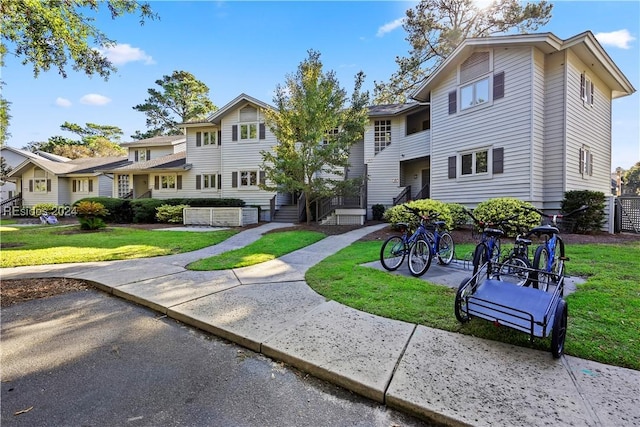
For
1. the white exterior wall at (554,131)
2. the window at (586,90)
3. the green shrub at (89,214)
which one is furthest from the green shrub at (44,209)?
the window at (586,90)

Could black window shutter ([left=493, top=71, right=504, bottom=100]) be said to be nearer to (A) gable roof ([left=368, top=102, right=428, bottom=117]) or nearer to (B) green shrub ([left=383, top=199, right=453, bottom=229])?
(A) gable roof ([left=368, top=102, right=428, bottom=117])

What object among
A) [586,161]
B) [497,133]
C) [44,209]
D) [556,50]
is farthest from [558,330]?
[44,209]

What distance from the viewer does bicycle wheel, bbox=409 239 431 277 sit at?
5.58 m

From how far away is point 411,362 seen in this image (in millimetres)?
2631

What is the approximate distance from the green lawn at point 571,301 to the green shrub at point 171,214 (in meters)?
14.1

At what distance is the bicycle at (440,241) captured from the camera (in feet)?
19.3

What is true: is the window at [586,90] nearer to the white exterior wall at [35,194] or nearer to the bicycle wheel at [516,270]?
the bicycle wheel at [516,270]

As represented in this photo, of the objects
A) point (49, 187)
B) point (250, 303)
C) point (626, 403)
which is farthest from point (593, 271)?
point (49, 187)

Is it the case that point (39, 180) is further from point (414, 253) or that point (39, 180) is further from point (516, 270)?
point (516, 270)

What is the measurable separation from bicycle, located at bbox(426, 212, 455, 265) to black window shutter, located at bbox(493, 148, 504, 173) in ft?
23.5

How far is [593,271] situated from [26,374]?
8.21 metres

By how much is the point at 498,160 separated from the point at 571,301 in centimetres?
933

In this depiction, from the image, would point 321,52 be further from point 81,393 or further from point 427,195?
point 81,393

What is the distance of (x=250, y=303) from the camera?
424 centimetres
